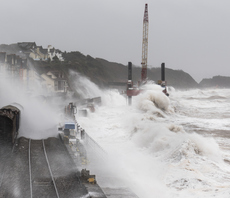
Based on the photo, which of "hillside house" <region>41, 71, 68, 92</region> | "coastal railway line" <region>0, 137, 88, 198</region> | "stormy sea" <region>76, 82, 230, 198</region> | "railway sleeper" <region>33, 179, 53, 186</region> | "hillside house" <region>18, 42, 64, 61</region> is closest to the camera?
"coastal railway line" <region>0, 137, 88, 198</region>

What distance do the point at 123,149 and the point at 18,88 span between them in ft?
75.0

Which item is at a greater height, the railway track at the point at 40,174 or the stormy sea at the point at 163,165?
the railway track at the point at 40,174

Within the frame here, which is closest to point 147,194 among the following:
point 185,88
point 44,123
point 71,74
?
point 44,123

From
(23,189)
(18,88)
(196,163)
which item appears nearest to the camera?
(23,189)

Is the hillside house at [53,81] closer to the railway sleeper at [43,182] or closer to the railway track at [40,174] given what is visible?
the railway track at [40,174]

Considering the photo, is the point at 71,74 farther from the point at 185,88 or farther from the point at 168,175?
the point at 185,88

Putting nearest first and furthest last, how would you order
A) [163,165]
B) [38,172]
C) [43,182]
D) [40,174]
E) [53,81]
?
[43,182] → [40,174] → [38,172] → [163,165] → [53,81]

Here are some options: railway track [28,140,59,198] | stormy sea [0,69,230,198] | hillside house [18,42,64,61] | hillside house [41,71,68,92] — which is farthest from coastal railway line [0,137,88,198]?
hillside house [18,42,64,61]

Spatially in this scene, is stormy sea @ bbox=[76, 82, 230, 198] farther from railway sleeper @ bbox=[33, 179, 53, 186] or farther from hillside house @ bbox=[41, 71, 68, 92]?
hillside house @ bbox=[41, 71, 68, 92]

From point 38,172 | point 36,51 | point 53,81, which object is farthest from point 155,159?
point 36,51

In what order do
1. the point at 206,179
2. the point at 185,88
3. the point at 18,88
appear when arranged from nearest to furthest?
the point at 206,179 < the point at 18,88 < the point at 185,88

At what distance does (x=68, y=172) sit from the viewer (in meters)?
11.8

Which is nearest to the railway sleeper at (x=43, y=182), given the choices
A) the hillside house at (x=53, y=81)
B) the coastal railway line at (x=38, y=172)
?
the coastal railway line at (x=38, y=172)

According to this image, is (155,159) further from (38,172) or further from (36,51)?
(36,51)
